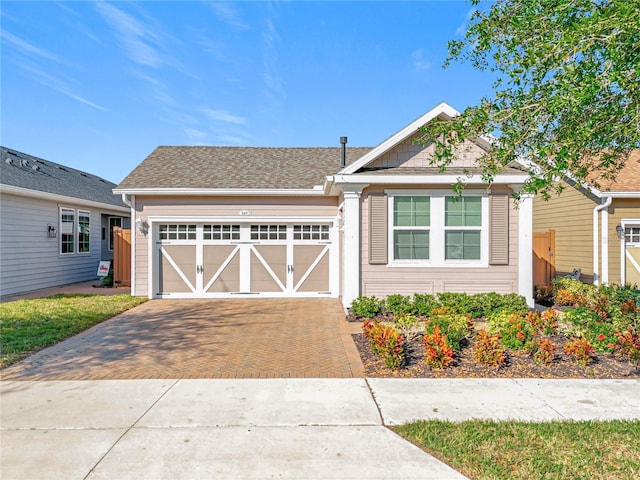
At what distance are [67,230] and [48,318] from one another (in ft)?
24.7

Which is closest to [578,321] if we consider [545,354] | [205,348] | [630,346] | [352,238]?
[630,346]

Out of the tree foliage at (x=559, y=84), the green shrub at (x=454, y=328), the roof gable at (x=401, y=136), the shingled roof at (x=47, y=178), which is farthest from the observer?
the shingled roof at (x=47, y=178)

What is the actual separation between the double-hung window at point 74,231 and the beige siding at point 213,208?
5163 mm

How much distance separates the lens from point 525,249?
977 centimetres

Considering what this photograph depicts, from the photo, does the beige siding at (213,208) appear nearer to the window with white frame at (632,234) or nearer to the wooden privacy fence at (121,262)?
the wooden privacy fence at (121,262)

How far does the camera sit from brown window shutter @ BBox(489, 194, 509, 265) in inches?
380

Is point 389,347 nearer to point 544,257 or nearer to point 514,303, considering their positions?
point 514,303

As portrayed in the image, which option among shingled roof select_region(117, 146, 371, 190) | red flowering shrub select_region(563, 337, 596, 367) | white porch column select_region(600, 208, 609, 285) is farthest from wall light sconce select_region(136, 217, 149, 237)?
white porch column select_region(600, 208, 609, 285)

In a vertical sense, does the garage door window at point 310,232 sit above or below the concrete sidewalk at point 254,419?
above

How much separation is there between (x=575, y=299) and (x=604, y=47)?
25.8ft

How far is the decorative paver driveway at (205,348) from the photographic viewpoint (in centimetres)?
568

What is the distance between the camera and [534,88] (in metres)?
5.07

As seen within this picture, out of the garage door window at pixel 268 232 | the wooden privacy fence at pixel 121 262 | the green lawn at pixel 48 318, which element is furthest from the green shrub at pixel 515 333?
the wooden privacy fence at pixel 121 262

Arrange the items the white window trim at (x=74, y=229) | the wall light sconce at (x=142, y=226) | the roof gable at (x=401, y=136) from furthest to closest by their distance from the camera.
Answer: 1. the white window trim at (x=74, y=229)
2. the wall light sconce at (x=142, y=226)
3. the roof gable at (x=401, y=136)
